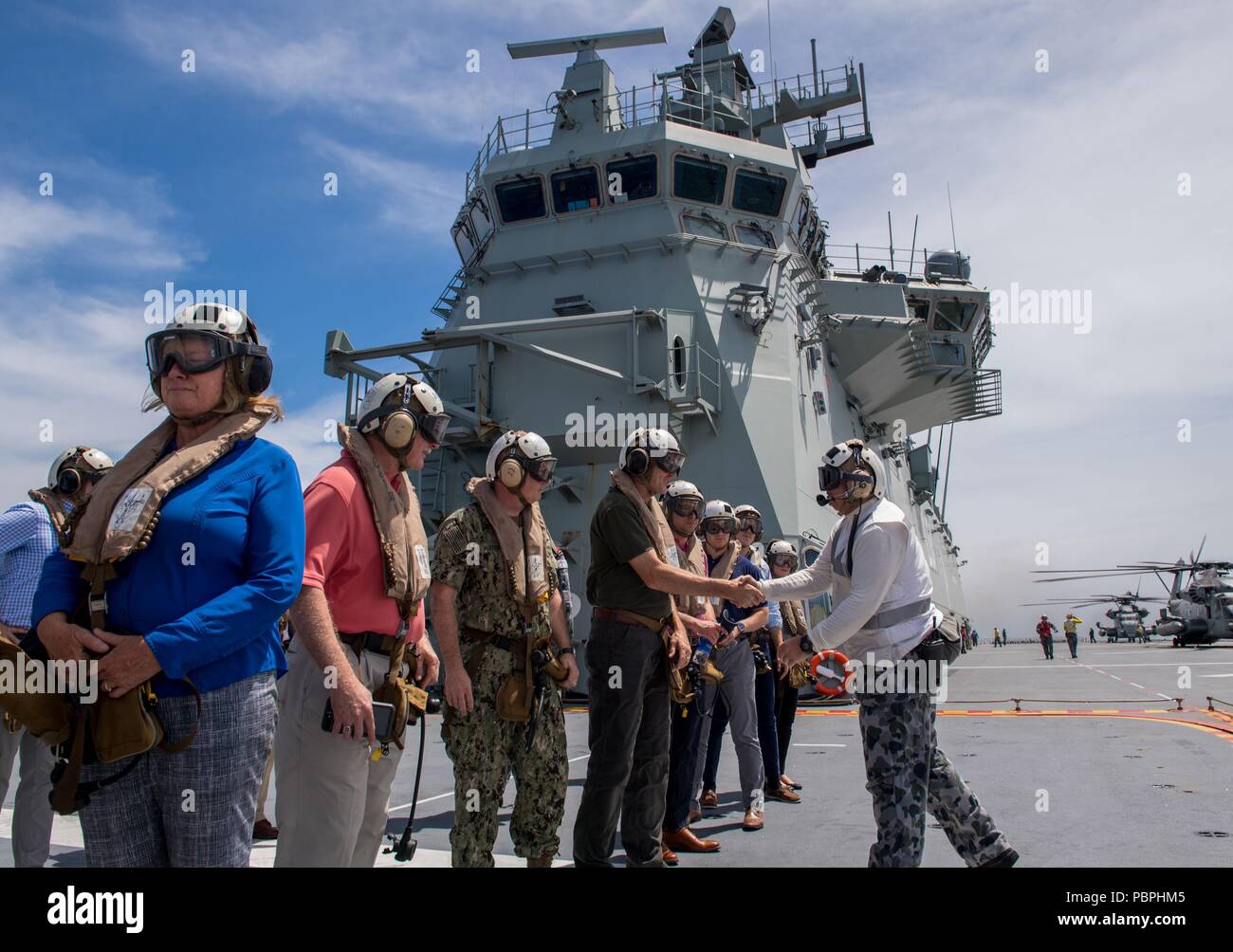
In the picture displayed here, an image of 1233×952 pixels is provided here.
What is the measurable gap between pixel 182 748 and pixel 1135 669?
62.7ft

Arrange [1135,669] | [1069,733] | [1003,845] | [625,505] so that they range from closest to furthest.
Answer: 1. [1003,845]
2. [625,505]
3. [1069,733]
4. [1135,669]

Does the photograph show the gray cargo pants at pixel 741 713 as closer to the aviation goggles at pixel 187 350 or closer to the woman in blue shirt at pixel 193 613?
the woman in blue shirt at pixel 193 613

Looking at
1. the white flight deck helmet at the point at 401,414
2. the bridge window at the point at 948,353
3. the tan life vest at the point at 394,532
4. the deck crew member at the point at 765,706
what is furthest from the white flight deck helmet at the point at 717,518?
the bridge window at the point at 948,353

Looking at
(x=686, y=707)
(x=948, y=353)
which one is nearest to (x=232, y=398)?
(x=686, y=707)

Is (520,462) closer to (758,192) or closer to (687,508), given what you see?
(687,508)

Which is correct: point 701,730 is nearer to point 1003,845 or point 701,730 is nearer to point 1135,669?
point 1003,845

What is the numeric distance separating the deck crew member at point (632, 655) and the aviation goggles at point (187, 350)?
5.94ft

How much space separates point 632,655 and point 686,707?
1.12 meters

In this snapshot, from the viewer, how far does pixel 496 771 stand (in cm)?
337

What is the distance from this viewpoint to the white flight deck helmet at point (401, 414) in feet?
9.79

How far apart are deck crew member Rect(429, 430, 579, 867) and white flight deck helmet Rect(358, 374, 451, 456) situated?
438mm

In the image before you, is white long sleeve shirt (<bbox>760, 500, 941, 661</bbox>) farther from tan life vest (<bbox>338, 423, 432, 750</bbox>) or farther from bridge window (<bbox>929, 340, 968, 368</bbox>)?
bridge window (<bbox>929, 340, 968, 368</bbox>)

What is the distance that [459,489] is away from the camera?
14.3m
